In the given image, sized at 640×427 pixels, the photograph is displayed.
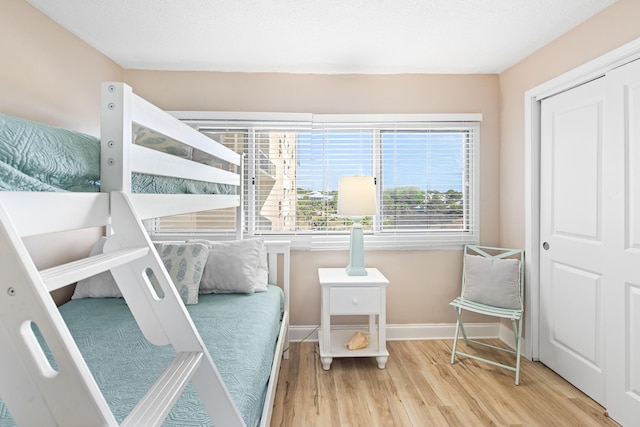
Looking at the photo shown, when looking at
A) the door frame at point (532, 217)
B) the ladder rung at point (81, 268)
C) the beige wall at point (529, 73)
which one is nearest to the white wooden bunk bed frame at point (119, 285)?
the ladder rung at point (81, 268)

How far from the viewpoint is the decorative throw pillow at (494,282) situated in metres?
2.52

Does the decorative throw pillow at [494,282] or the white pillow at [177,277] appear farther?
the decorative throw pillow at [494,282]

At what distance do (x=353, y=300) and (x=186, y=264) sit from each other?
1202 millimetres

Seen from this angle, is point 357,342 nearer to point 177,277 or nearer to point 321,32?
point 177,277

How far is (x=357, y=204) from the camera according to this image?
2.58 meters

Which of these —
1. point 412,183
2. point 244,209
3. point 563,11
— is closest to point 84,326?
point 244,209

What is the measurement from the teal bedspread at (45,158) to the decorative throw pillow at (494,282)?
2565 millimetres

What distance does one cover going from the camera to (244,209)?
297 centimetres

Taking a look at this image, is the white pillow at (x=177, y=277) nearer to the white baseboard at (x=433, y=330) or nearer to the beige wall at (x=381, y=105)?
the beige wall at (x=381, y=105)

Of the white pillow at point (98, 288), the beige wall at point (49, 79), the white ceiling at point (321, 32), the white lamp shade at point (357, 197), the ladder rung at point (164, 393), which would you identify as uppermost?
the white ceiling at point (321, 32)

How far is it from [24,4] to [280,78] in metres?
1.68

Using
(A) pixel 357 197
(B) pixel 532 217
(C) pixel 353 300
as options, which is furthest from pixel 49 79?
(B) pixel 532 217

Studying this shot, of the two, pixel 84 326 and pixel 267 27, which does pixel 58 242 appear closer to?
pixel 84 326

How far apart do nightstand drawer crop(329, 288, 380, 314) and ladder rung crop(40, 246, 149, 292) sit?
1840mm
